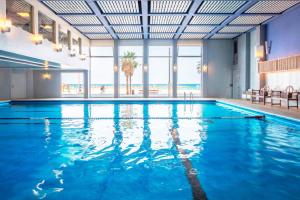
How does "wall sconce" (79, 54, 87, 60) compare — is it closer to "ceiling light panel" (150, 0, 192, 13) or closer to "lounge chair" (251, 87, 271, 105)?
"ceiling light panel" (150, 0, 192, 13)

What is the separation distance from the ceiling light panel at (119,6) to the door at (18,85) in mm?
9306

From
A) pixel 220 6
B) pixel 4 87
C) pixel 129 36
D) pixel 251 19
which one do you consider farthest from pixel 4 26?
pixel 4 87

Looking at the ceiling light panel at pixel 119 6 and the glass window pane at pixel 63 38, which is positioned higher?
the ceiling light panel at pixel 119 6

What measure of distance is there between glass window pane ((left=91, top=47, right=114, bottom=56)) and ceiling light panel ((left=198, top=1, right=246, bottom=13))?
8275mm

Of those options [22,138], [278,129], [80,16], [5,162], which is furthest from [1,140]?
[80,16]

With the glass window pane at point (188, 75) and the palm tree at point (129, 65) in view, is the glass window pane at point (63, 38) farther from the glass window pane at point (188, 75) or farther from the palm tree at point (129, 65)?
the palm tree at point (129, 65)

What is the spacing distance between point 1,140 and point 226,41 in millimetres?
15069

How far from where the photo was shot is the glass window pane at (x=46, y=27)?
1148cm

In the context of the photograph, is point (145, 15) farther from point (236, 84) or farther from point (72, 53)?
point (236, 84)

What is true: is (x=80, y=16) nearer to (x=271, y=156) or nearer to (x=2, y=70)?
(x=2, y=70)

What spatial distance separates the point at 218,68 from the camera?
59.1 ft

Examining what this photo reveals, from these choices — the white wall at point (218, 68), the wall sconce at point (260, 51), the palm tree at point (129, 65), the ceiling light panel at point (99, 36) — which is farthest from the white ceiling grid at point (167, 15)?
the palm tree at point (129, 65)

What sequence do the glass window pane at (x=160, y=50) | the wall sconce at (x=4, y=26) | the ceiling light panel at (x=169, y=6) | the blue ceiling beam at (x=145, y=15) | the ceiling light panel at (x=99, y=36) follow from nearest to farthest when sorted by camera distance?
1. the wall sconce at (x=4, y=26)
2. the blue ceiling beam at (x=145, y=15)
3. the ceiling light panel at (x=169, y=6)
4. the ceiling light panel at (x=99, y=36)
5. the glass window pane at (x=160, y=50)

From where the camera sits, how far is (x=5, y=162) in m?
4.24
